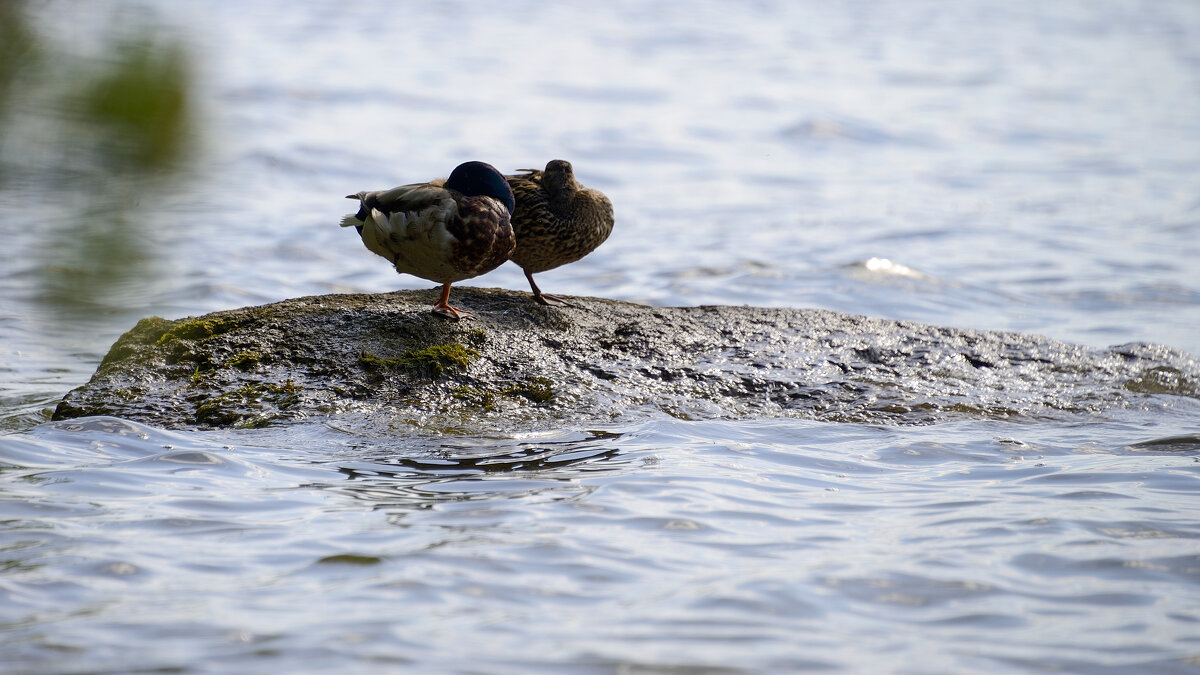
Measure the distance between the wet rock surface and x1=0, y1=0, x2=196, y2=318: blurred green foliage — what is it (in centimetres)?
299

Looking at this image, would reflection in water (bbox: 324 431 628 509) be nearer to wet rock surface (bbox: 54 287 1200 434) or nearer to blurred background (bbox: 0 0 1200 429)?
wet rock surface (bbox: 54 287 1200 434)

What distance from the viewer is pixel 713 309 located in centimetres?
639

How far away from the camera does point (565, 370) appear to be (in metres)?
5.48

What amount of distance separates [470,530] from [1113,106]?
18.2 m

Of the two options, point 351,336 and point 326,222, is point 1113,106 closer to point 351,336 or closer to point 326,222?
point 326,222

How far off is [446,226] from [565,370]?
0.90 meters

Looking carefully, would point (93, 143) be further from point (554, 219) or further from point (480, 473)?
point (554, 219)

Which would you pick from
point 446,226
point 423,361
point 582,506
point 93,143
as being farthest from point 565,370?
point 93,143

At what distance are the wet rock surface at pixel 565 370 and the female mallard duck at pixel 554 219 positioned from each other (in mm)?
300

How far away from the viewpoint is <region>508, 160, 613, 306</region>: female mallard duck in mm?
6324

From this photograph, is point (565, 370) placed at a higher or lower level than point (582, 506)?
higher

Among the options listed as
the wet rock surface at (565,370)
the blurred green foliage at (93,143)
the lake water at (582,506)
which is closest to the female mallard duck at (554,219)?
the wet rock surface at (565,370)

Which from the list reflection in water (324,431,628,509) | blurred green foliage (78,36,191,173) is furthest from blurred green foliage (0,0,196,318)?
reflection in water (324,431,628,509)

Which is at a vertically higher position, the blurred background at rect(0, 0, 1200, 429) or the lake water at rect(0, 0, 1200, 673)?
the blurred background at rect(0, 0, 1200, 429)
